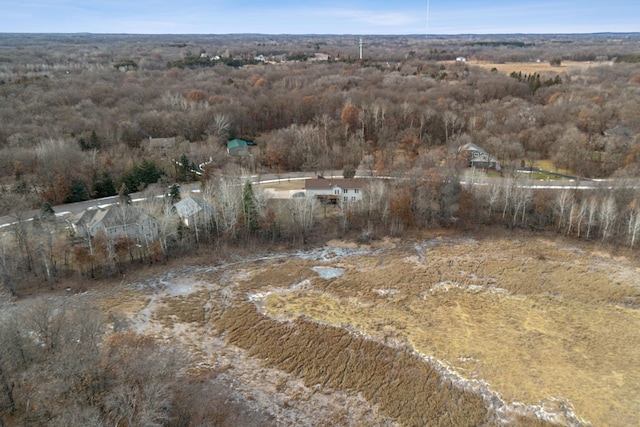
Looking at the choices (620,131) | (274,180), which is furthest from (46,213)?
(620,131)

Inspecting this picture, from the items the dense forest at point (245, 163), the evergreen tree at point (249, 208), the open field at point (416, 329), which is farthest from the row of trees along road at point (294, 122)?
the open field at point (416, 329)

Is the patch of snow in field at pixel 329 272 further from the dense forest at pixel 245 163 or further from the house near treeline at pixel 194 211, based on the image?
the house near treeline at pixel 194 211

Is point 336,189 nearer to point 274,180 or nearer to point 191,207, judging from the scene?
point 274,180

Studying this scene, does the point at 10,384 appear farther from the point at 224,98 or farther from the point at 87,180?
the point at 224,98

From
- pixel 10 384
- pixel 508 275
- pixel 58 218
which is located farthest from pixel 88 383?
pixel 508 275

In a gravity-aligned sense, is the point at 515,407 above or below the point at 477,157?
below

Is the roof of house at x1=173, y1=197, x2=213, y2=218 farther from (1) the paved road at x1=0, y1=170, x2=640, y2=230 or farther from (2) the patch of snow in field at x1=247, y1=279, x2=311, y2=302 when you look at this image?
(2) the patch of snow in field at x1=247, y1=279, x2=311, y2=302

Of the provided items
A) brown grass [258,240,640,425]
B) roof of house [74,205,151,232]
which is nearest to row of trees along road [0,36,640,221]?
roof of house [74,205,151,232]
